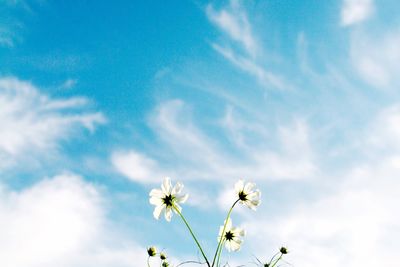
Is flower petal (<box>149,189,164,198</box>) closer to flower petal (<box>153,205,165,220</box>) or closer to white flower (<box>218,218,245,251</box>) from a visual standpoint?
flower petal (<box>153,205,165,220</box>)

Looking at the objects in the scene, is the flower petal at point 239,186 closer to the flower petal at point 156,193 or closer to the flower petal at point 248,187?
the flower petal at point 248,187

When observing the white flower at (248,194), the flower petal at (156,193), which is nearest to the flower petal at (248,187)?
the white flower at (248,194)

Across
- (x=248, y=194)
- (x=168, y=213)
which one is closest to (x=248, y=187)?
(x=248, y=194)

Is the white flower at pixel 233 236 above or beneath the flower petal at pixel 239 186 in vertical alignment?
beneath

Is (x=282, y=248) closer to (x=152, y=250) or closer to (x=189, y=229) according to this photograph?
(x=152, y=250)

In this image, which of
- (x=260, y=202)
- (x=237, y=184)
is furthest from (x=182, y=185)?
(x=260, y=202)

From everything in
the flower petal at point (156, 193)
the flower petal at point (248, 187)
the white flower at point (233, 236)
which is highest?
the flower petal at point (248, 187)

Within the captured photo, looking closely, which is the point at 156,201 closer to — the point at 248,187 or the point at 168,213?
the point at 168,213

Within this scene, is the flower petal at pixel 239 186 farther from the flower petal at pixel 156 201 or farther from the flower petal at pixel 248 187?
the flower petal at pixel 156 201
